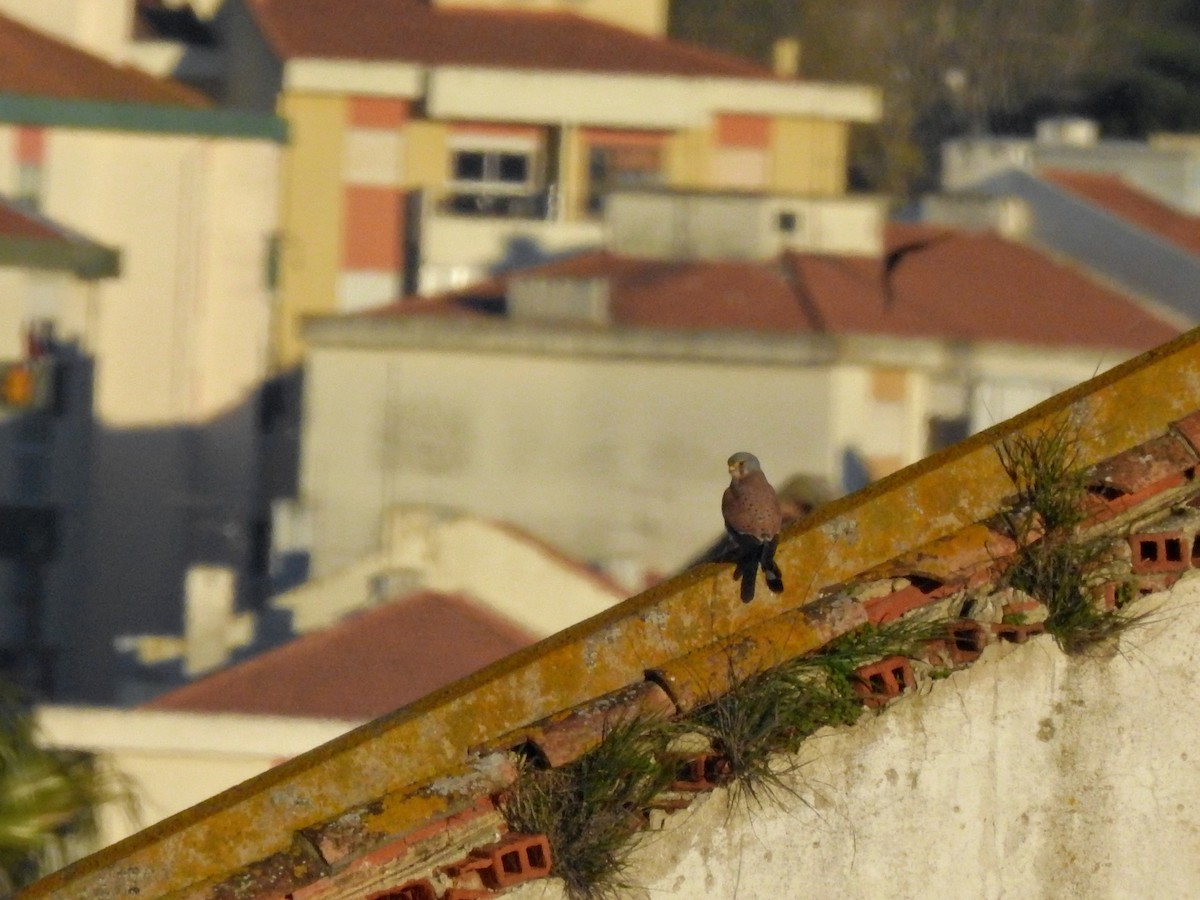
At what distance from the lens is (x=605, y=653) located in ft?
23.3

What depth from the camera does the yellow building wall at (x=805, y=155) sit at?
4631 cm

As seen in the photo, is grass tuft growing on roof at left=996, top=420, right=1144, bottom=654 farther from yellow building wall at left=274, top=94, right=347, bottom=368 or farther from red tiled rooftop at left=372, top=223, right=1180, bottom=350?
yellow building wall at left=274, top=94, right=347, bottom=368

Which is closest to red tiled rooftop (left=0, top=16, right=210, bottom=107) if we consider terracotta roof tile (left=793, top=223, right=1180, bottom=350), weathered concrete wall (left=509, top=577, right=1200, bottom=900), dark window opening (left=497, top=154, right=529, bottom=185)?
dark window opening (left=497, top=154, right=529, bottom=185)

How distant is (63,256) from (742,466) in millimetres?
25650

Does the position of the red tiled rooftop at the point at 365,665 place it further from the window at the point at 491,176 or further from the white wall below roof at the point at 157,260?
the window at the point at 491,176

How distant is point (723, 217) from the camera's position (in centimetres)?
3628


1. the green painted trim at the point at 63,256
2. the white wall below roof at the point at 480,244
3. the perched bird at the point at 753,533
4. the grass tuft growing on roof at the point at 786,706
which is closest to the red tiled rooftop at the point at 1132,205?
the white wall below roof at the point at 480,244

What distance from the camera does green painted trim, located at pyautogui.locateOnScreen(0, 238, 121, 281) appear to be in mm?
31317

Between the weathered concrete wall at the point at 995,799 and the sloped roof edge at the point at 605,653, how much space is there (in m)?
0.41

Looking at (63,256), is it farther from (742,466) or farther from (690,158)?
(742,466)

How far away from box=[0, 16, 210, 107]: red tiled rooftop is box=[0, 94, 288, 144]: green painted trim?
1.08ft

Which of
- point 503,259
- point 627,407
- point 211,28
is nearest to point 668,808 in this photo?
point 627,407

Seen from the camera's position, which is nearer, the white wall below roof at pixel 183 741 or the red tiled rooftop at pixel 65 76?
the white wall below roof at pixel 183 741

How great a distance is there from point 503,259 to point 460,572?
66.2ft
